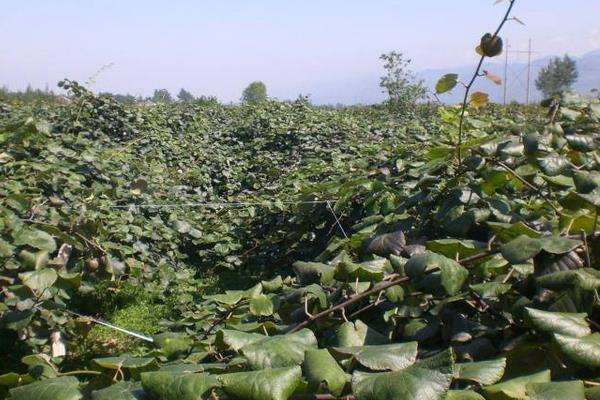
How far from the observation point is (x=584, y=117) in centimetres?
230

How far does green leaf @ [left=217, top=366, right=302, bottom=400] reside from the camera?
2.73ft

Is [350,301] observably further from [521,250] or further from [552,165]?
[552,165]

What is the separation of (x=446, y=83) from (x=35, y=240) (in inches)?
71.4

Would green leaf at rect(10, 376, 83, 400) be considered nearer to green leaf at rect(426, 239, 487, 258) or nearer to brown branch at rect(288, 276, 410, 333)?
brown branch at rect(288, 276, 410, 333)

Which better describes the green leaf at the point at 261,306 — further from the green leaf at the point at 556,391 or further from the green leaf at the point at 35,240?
the green leaf at the point at 35,240

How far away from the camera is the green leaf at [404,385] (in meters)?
0.79

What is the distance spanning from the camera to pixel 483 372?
34.4 inches

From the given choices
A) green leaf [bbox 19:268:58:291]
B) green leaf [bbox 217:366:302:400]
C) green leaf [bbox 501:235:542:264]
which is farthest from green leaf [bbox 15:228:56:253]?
green leaf [bbox 501:235:542:264]

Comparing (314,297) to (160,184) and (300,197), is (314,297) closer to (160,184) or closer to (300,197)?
(300,197)

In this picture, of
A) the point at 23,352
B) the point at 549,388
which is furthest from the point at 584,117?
the point at 23,352

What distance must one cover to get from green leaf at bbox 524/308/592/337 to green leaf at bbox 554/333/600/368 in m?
0.01

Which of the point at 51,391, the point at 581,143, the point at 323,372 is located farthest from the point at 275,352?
the point at 581,143

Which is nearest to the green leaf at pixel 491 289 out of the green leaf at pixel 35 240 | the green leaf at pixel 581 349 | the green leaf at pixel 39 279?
the green leaf at pixel 581 349

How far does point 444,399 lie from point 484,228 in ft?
3.06
